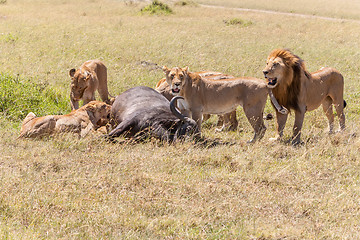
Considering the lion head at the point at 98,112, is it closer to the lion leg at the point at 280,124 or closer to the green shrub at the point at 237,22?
the lion leg at the point at 280,124

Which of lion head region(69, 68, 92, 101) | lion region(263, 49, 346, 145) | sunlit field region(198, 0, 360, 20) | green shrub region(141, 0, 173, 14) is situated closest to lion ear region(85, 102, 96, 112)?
lion head region(69, 68, 92, 101)

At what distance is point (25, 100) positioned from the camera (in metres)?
8.84

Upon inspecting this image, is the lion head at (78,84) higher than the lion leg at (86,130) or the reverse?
higher

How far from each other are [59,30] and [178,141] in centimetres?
1213

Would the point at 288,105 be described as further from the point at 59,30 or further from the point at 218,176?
the point at 59,30

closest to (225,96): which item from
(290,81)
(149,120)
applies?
(290,81)

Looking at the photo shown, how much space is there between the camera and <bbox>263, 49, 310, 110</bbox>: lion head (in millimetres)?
7480

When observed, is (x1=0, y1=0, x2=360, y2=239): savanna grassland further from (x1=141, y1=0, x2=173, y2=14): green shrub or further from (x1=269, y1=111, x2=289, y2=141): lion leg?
(x1=141, y1=0, x2=173, y2=14): green shrub

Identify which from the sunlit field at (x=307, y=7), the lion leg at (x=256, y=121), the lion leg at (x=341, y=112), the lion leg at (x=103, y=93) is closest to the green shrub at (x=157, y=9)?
the sunlit field at (x=307, y=7)

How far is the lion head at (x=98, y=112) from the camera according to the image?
25.9ft

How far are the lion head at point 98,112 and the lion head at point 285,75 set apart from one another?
2.63 m

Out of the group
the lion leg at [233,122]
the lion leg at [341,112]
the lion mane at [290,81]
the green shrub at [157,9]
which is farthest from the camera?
the green shrub at [157,9]

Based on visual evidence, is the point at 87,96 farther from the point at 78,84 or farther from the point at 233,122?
the point at 233,122

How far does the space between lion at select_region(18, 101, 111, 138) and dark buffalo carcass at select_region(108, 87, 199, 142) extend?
0.96 ft
